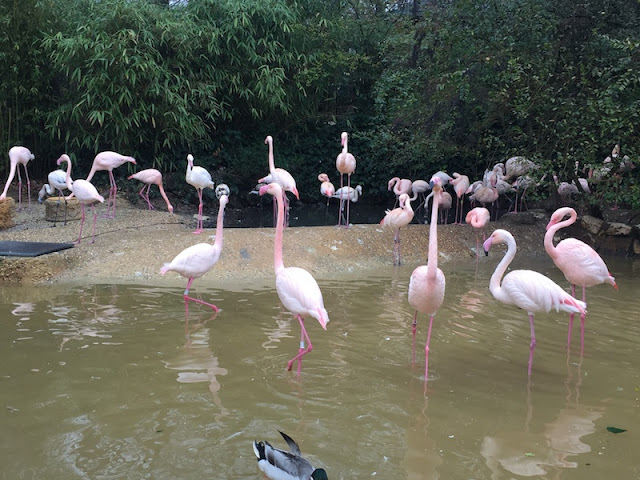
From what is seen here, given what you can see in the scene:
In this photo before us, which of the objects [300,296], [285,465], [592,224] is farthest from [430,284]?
[592,224]

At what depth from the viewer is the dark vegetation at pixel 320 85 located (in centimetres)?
742

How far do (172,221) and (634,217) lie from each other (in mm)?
6437

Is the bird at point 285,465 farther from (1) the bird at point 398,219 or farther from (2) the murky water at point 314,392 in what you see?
(1) the bird at point 398,219

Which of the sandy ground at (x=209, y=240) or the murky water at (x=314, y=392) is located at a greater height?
the sandy ground at (x=209, y=240)

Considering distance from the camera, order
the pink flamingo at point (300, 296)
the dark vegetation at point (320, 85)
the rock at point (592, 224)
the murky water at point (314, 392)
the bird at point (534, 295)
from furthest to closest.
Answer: the rock at point (592, 224) < the dark vegetation at point (320, 85) < the bird at point (534, 295) < the pink flamingo at point (300, 296) < the murky water at point (314, 392)

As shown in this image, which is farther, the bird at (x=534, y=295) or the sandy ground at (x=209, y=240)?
the sandy ground at (x=209, y=240)

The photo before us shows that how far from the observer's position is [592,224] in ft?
28.8

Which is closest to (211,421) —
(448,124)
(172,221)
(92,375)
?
(92,375)

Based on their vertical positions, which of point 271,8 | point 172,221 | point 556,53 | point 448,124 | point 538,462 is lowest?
point 538,462

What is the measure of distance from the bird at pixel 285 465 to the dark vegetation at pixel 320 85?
539 centimetres

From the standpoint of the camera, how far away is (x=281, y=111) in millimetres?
12016

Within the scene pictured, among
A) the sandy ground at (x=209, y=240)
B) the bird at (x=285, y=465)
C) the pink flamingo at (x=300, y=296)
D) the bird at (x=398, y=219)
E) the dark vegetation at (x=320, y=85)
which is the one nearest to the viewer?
the bird at (x=285, y=465)

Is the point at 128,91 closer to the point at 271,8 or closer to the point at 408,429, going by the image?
the point at 271,8

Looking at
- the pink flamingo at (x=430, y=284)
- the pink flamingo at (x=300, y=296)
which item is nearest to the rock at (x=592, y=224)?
the pink flamingo at (x=430, y=284)
